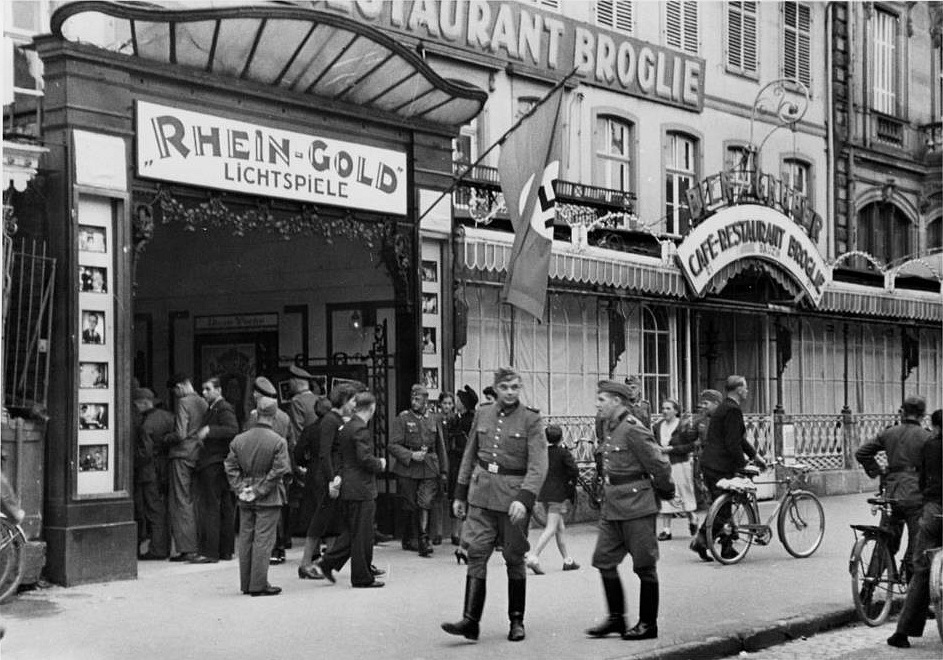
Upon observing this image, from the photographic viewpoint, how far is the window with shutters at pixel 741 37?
25.4 metres

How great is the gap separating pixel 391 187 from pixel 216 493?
391cm

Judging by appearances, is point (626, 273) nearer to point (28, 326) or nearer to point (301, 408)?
point (301, 408)

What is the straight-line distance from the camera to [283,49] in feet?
45.1

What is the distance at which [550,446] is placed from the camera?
13797mm

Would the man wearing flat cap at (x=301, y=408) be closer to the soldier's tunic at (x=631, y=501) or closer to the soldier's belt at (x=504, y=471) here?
the soldier's belt at (x=504, y=471)

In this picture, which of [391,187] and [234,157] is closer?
[234,157]

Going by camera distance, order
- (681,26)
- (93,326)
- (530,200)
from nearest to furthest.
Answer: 1. (93,326)
2. (530,200)
3. (681,26)

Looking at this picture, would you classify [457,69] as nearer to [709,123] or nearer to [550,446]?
[709,123]

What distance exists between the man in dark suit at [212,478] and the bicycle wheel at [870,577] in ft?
19.9

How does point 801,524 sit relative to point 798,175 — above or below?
below

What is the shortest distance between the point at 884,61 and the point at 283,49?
1948 cm

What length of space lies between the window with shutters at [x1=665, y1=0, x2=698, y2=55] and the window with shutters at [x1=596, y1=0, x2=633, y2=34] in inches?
38.0

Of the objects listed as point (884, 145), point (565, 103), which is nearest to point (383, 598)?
point (565, 103)

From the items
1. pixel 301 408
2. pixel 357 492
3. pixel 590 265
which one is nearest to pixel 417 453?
pixel 301 408
